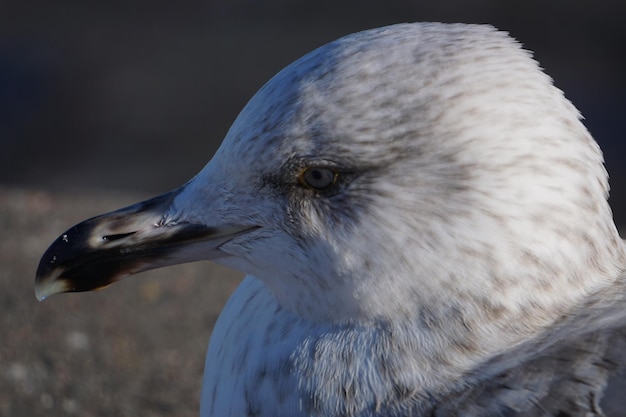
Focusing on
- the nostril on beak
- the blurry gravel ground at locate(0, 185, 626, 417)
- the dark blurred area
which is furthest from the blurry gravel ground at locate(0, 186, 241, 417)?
the nostril on beak

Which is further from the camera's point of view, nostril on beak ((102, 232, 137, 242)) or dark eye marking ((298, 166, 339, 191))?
nostril on beak ((102, 232, 137, 242))

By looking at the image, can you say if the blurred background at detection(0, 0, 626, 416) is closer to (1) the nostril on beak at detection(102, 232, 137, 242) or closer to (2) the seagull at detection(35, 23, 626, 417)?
(1) the nostril on beak at detection(102, 232, 137, 242)

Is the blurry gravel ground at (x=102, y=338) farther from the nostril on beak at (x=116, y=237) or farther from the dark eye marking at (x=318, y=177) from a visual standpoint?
the dark eye marking at (x=318, y=177)

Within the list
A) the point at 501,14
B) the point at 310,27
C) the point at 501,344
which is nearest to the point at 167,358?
the point at 501,344

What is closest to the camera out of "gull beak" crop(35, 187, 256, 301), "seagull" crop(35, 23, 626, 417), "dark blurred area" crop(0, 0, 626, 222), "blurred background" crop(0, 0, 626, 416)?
"seagull" crop(35, 23, 626, 417)

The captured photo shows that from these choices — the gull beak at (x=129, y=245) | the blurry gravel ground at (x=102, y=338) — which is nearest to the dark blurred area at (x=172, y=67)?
the blurry gravel ground at (x=102, y=338)

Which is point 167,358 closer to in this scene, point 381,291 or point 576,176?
point 381,291

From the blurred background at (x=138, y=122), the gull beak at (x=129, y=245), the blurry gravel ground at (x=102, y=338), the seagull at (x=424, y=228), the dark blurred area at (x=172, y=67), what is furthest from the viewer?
the dark blurred area at (x=172, y=67)
